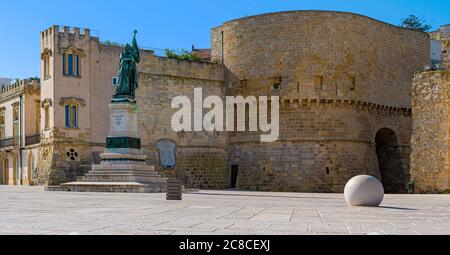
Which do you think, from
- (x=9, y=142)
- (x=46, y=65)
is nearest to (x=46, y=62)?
(x=46, y=65)

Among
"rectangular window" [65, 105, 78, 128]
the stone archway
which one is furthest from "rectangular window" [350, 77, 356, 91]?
"rectangular window" [65, 105, 78, 128]

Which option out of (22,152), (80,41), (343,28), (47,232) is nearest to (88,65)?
(80,41)

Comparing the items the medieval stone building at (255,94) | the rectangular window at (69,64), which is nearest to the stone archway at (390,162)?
the medieval stone building at (255,94)

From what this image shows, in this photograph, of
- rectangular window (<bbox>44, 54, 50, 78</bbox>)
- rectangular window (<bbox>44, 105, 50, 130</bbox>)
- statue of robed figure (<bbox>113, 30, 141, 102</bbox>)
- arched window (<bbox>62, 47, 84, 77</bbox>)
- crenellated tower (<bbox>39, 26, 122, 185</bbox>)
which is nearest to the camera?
statue of robed figure (<bbox>113, 30, 141, 102</bbox>)

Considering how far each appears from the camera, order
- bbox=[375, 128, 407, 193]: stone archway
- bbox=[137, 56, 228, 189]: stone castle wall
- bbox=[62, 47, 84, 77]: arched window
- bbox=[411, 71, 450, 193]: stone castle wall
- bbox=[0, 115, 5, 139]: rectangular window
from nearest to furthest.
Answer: bbox=[411, 71, 450, 193]: stone castle wall, bbox=[62, 47, 84, 77]: arched window, bbox=[137, 56, 228, 189]: stone castle wall, bbox=[375, 128, 407, 193]: stone archway, bbox=[0, 115, 5, 139]: rectangular window

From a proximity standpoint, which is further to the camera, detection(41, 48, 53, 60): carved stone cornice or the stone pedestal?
detection(41, 48, 53, 60): carved stone cornice

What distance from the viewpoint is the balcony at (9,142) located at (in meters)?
38.0

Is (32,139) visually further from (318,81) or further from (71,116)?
(318,81)

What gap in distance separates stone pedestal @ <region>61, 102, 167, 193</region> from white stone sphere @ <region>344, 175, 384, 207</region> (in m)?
11.1

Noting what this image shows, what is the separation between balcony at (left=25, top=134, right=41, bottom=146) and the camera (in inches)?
1405

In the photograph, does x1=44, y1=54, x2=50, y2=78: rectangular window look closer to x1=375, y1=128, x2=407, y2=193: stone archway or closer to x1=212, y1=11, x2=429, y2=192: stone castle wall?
x1=212, y1=11, x2=429, y2=192: stone castle wall

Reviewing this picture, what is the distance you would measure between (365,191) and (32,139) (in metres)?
26.1
